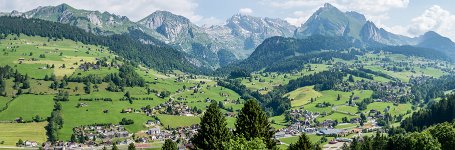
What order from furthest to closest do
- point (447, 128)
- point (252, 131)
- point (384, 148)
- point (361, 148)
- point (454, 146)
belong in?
point (361, 148)
point (384, 148)
point (447, 128)
point (454, 146)
point (252, 131)

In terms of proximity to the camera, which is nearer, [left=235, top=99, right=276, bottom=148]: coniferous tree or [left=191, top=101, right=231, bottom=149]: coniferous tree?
[left=191, top=101, right=231, bottom=149]: coniferous tree

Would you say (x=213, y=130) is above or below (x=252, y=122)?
below

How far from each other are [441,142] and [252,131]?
59054 mm

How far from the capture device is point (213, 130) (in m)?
65.8

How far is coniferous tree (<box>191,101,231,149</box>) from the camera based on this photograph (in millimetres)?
65750

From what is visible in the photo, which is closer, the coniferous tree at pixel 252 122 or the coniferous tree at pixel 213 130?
the coniferous tree at pixel 213 130

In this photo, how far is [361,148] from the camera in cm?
14375

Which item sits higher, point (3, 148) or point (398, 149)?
point (398, 149)

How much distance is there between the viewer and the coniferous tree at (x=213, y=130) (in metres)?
65.8

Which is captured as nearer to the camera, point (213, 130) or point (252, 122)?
point (213, 130)

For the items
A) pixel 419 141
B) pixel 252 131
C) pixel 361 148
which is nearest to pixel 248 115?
pixel 252 131

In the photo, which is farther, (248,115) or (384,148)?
(384,148)

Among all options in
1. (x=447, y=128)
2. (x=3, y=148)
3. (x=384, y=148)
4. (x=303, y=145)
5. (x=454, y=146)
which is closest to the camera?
(x=303, y=145)

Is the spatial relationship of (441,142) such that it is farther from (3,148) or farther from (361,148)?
(3,148)
